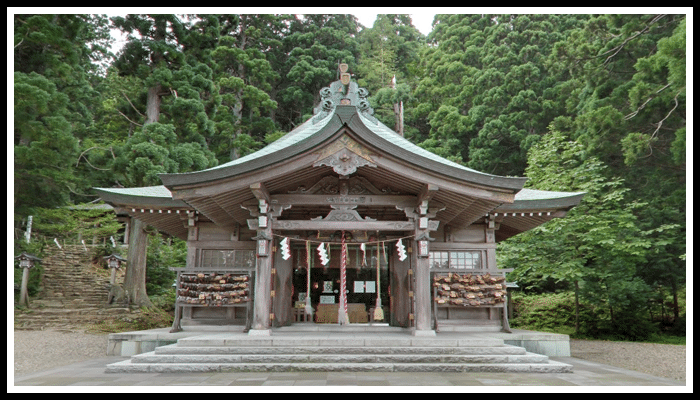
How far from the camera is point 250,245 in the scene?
11.4 m

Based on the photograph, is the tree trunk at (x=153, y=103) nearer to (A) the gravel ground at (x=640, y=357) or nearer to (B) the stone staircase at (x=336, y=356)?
(B) the stone staircase at (x=336, y=356)

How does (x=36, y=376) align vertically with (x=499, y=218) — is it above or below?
below

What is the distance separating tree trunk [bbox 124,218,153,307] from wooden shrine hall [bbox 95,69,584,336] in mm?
6115

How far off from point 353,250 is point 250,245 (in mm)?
2723

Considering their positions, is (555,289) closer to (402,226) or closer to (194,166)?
(402,226)

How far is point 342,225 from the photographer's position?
9117 millimetres

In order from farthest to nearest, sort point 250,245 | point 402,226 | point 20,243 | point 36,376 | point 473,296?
point 20,243
point 250,245
point 473,296
point 402,226
point 36,376

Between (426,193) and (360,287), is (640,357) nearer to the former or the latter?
(426,193)

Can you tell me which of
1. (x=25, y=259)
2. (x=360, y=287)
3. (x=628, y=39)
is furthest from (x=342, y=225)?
(x=25, y=259)

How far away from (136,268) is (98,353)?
7.99m

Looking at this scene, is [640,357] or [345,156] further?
[640,357]

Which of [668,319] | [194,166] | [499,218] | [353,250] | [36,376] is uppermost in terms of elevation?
[194,166]

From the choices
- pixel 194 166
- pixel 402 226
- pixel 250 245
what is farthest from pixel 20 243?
pixel 402 226

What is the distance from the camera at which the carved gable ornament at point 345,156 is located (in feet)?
28.4
